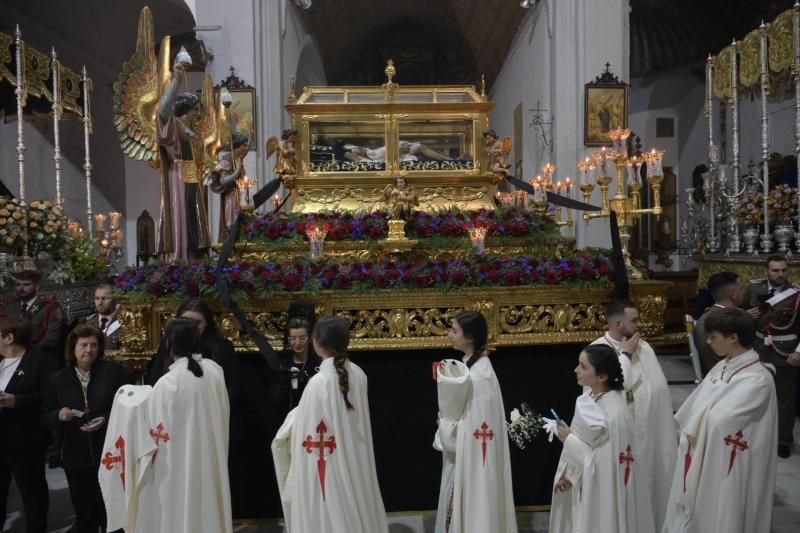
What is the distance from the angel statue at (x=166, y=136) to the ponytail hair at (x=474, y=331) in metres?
3.01

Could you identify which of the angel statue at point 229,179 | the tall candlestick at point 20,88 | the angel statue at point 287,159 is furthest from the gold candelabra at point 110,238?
the angel statue at point 229,179

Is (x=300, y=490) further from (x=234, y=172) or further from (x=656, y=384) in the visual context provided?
(x=234, y=172)

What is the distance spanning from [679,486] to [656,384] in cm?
64

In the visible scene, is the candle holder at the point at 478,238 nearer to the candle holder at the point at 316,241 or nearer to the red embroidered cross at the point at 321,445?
the candle holder at the point at 316,241

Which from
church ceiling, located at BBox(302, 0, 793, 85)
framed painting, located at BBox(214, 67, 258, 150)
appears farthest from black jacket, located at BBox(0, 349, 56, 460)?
church ceiling, located at BBox(302, 0, 793, 85)

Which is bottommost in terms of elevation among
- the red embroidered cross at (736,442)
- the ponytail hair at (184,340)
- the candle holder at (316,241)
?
the red embroidered cross at (736,442)

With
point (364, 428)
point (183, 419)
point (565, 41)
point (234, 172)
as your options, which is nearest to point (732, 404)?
point (364, 428)

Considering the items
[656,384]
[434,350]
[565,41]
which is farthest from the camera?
[565,41]

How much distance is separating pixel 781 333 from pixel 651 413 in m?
3.01

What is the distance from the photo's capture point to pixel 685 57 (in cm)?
1616

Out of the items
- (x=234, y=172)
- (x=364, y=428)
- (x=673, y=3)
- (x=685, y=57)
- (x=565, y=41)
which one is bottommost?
(x=364, y=428)

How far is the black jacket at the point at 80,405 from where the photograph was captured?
4027 millimetres

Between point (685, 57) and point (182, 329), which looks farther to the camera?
point (685, 57)

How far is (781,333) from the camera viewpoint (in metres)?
6.16
